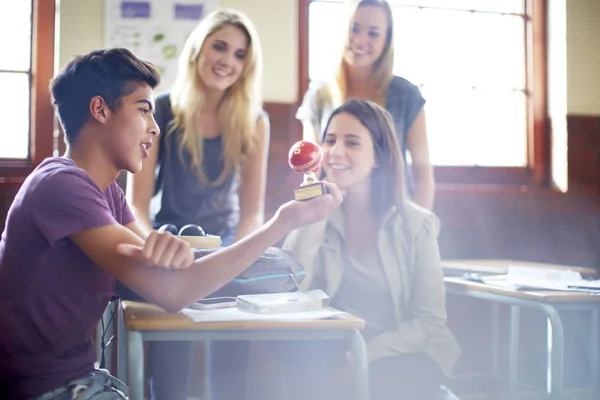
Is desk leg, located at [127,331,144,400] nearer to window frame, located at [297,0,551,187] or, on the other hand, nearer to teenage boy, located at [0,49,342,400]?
teenage boy, located at [0,49,342,400]

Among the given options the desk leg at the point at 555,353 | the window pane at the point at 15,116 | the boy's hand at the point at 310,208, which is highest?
the window pane at the point at 15,116

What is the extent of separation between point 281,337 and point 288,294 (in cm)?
23

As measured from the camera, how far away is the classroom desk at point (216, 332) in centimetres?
139

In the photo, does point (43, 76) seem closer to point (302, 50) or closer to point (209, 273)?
point (302, 50)

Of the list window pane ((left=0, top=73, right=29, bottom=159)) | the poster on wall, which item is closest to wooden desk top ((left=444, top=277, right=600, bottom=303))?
the poster on wall

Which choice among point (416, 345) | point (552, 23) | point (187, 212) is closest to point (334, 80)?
point (187, 212)

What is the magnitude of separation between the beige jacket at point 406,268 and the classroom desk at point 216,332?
1.71 ft

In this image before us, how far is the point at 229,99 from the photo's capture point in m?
2.52

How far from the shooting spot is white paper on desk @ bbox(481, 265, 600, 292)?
2176mm

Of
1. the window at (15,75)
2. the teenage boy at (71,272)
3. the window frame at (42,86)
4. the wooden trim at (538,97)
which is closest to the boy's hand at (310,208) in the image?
the teenage boy at (71,272)

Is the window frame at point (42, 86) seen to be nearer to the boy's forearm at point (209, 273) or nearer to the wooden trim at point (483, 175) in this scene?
the wooden trim at point (483, 175)

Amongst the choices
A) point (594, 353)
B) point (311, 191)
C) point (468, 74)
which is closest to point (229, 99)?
point (311, 191)

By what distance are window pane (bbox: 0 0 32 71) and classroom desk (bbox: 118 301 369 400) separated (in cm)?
212

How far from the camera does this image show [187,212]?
8.05 ft
